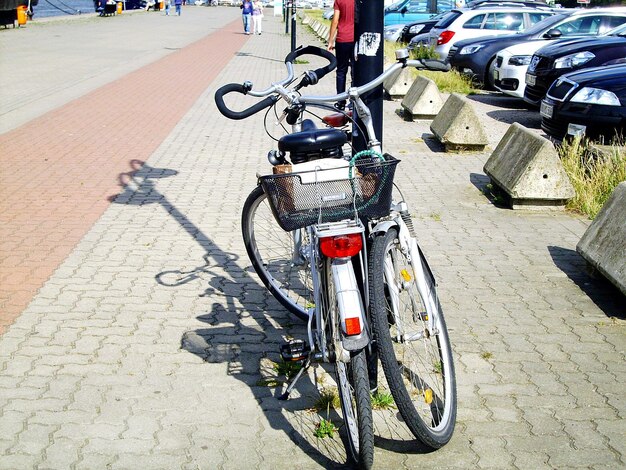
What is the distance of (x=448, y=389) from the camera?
3877 mm

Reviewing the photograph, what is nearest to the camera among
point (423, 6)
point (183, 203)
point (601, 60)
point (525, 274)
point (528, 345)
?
point (528, 345)

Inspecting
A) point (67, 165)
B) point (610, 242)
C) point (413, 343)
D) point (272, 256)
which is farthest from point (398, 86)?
point (413, 343)

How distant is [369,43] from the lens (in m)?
4.74

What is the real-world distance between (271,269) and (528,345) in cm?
163

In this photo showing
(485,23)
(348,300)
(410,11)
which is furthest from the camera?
(410,11)

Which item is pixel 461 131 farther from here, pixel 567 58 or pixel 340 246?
pixel 340 246

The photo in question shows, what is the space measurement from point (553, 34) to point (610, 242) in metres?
11.8

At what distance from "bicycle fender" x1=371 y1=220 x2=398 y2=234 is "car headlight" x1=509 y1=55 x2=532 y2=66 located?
12445mm

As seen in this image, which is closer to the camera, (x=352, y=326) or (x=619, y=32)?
(x=352, y=326)

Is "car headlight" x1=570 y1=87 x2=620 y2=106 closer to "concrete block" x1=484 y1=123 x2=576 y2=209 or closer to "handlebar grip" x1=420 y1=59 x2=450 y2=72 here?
"concrete block" x1=484 y1=123 x2=576 y2=209

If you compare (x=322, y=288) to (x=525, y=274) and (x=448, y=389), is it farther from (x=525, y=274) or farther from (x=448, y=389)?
(x=525, y=274)

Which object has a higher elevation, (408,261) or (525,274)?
(408,261)

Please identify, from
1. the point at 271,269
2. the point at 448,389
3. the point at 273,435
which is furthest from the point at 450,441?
the point at 271,269

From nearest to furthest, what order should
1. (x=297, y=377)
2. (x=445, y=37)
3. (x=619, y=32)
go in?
(x=297, y=377), (x=619, y=32), (x=445, y=37)
